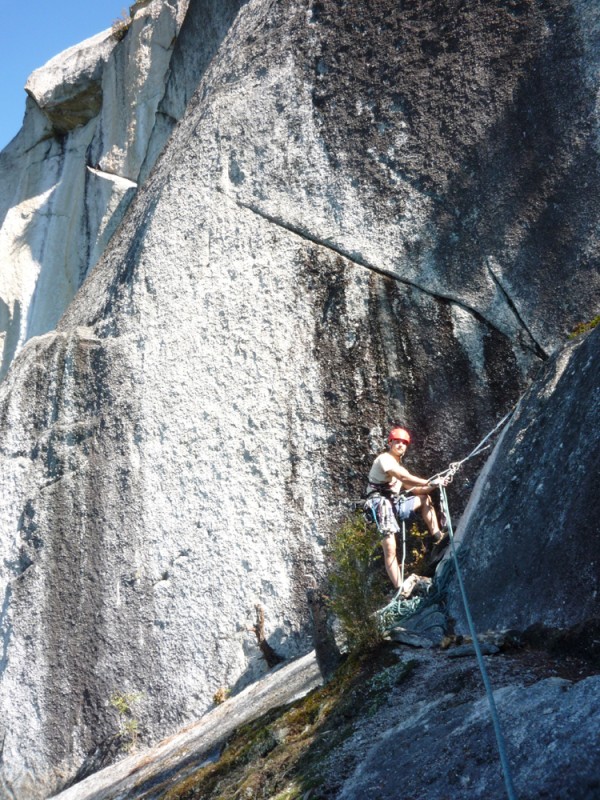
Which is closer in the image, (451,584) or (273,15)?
(451,584)

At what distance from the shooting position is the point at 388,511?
8.59 m

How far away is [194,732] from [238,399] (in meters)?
3.28

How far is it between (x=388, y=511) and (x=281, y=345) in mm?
2185

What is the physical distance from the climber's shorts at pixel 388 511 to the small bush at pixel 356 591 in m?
1.66

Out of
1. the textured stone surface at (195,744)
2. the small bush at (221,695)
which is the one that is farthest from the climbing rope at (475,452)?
the small bush at (221,695)

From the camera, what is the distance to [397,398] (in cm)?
947

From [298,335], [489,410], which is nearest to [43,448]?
[298,335]

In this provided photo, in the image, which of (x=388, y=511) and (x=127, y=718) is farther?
(x=127, y=718)

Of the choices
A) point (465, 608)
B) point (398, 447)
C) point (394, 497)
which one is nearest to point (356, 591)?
point (465, 608)

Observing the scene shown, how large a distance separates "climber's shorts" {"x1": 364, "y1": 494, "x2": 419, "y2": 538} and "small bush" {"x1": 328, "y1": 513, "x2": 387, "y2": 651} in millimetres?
1655

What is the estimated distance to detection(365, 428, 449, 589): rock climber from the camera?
8.43m

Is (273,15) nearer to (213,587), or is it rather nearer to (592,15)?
(592,15)

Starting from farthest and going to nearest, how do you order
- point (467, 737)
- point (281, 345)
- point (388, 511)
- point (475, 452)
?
point (281, 345) < point (475, 452) < point (388, 511) < point (467, 737)

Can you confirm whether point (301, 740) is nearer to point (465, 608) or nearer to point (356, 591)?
point (356, 591)
